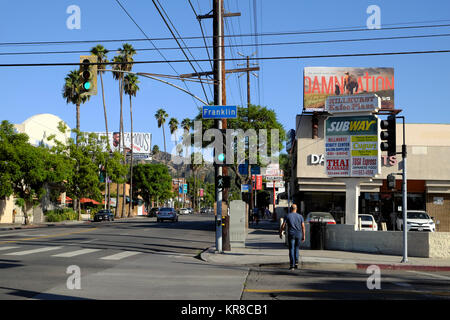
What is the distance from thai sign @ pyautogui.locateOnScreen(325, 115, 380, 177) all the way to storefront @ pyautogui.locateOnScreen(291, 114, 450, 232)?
13777 mm

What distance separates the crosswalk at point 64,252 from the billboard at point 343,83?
28.0 metres

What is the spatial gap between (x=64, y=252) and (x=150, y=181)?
252 ft

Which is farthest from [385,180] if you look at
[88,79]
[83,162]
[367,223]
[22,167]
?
[83,162]

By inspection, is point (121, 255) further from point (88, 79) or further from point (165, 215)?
point (165, 215)

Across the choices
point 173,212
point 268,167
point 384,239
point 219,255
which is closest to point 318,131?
point 268,167

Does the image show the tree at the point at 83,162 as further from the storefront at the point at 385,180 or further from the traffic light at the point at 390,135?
the traffic light at the point at 390,135

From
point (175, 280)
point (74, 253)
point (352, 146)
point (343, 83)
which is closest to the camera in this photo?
point (175, 280)

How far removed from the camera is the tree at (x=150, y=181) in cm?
9412

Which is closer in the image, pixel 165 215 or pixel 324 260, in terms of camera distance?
pixel 324 260

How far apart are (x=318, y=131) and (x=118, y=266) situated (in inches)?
1200

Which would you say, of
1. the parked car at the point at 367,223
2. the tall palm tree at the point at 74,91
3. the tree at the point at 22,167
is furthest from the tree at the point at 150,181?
the parked car at the point at 367,223

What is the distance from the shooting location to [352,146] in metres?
21.5

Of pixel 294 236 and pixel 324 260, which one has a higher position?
pixel 294 236

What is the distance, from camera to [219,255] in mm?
18500
